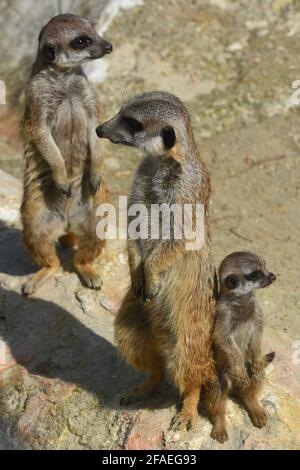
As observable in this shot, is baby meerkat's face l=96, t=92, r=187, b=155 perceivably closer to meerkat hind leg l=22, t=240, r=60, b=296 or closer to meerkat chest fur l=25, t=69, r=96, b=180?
meerkat chest fur l=25, t=69, r=96, b=180

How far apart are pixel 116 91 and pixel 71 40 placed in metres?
3.03

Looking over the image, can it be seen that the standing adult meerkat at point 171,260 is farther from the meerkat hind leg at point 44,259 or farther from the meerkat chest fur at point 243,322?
the meerkat hind leg at point 44,259

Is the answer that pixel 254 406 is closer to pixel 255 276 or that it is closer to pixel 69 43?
pixel 255 276

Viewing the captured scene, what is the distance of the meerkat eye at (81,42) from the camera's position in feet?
16.3

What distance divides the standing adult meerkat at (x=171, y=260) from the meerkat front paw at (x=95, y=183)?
129 cm

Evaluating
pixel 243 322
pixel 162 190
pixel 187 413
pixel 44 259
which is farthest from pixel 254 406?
pixel 44 259

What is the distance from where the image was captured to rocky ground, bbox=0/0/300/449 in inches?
162

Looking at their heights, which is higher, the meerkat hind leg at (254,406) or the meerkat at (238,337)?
the meerkat at (238,337)

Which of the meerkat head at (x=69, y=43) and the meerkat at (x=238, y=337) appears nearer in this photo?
the meerkat at (x=238, y=337)

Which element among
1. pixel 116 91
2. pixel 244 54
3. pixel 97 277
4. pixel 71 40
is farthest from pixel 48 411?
pixel 244 54

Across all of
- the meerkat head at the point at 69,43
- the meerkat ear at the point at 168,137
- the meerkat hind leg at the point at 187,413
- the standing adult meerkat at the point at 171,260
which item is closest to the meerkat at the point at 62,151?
Answer: the meerkat head at the point at 69,43

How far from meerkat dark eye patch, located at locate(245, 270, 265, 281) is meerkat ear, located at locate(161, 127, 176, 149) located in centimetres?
76

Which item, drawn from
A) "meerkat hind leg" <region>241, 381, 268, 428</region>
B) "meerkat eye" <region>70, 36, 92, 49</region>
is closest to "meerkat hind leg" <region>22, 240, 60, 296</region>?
"meerkat eye" <region>70, 36, 92, 49</region>

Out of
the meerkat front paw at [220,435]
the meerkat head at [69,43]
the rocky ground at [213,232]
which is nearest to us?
the meerkat front paw at [220,435]
